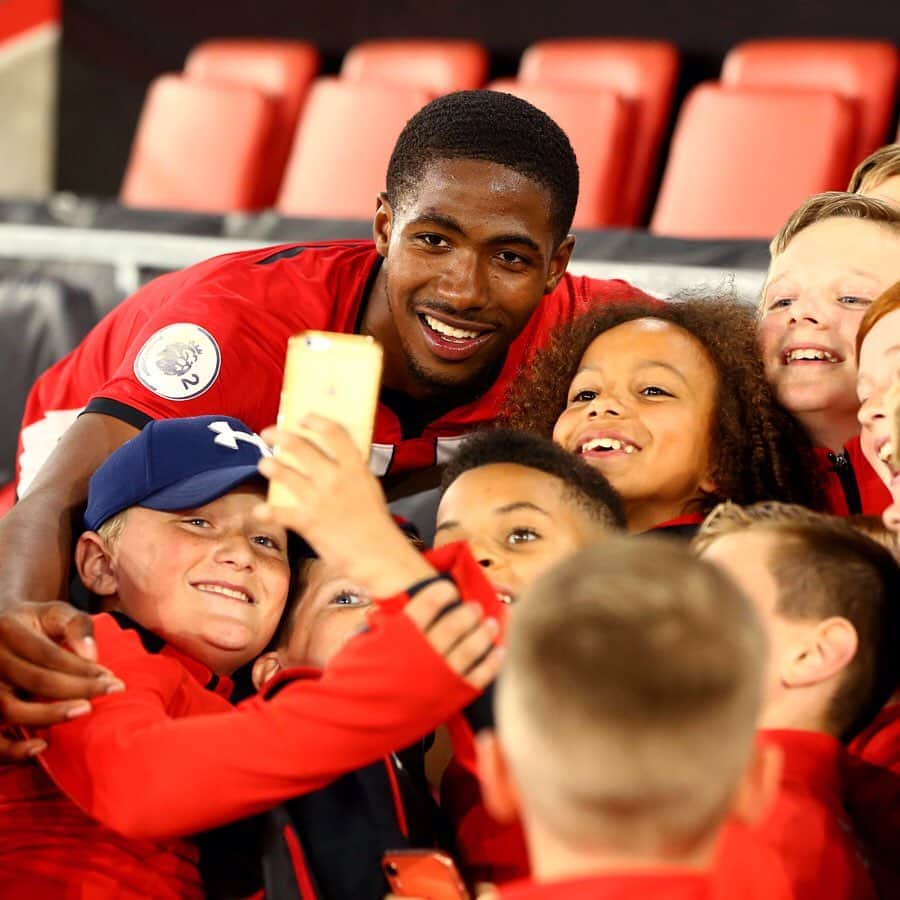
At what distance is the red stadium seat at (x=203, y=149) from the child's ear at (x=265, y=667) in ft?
10.3

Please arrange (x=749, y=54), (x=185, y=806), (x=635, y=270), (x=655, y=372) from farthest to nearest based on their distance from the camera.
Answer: (x=749, y=54), (x=635, y=270), (x=655, y=372), (x=185, y=806)

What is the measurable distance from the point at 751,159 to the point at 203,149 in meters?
1.97

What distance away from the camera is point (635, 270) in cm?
315

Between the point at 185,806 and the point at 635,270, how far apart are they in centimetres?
204


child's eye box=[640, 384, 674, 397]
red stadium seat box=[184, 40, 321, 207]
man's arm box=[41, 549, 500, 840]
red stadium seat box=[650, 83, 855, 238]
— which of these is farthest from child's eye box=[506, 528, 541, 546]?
red stadium seat box=[184, 40, 321, 207]

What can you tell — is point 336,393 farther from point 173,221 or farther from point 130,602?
point 173,221

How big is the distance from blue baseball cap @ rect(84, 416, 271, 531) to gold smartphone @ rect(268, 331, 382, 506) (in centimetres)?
48

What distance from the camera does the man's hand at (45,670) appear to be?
1.46 metres

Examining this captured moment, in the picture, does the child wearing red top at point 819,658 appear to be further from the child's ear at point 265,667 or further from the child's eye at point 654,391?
the child's ear at point 265,667

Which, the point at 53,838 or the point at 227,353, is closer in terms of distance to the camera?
the point at 53,838

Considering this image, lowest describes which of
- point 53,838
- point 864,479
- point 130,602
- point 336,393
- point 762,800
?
point 53,838

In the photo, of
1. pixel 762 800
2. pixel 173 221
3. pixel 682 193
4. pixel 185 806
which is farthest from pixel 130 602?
pixel 682 193

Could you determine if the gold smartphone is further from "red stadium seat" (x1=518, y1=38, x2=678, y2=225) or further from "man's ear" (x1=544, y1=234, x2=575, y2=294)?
"red stadium seat" (x1=518, y1=38, x2=678, y2=225)

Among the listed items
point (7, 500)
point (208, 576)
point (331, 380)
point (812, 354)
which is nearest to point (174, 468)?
point (208, 576)
